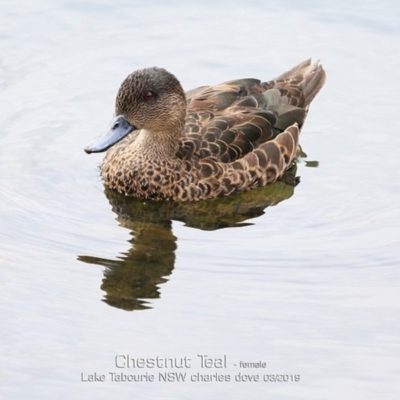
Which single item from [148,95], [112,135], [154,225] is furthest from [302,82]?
[154,225]

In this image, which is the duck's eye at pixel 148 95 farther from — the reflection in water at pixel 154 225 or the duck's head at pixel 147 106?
the reflection in water at pixel 154 225

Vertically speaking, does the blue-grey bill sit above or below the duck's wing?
above

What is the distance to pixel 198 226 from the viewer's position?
13180 millimetres

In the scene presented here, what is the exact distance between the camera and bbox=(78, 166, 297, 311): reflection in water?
38.6 ft

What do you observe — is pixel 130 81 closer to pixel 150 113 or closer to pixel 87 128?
pixel 150 113

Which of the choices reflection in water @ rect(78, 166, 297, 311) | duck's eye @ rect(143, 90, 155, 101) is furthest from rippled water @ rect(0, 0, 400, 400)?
duck's eye @ rect(143, 90, 155, 101)

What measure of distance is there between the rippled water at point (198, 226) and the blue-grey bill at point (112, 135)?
701mm

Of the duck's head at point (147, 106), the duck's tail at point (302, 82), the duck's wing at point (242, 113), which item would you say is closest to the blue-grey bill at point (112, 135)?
the duck's head at point (147, 106)

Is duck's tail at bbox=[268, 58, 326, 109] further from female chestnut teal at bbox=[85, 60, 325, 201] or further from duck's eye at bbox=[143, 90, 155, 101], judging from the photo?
duck's eye at bbox=[143, 90, 155, 101]

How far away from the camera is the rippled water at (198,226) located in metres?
10.7

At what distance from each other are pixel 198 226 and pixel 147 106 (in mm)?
1429

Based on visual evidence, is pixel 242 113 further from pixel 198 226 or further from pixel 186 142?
pixel 198 226

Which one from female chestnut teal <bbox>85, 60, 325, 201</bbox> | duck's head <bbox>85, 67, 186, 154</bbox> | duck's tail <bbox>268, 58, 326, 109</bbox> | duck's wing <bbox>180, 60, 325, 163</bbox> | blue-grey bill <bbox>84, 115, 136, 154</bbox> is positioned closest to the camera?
blue-grey bill <bbox>84, 115, 136, 154</bbox>

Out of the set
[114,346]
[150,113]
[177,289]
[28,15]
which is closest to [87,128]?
[150,113]
